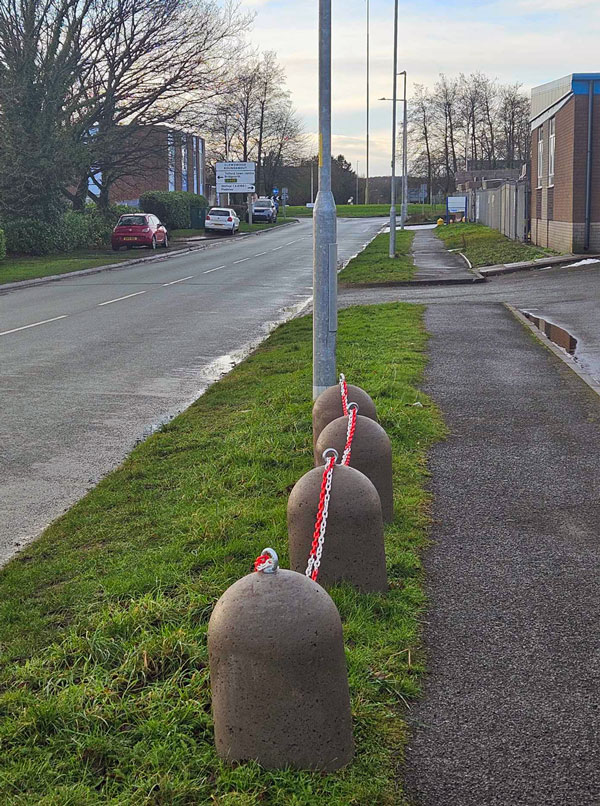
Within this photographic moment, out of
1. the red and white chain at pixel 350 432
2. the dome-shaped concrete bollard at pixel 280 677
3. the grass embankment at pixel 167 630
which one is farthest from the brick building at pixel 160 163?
the dome-shaped concrete bollard at pixel 280 677

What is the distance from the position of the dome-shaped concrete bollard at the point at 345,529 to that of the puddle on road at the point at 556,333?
8.89 metres

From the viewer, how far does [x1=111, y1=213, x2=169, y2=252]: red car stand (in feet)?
140

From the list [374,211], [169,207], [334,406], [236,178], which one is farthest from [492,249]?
[374,211]

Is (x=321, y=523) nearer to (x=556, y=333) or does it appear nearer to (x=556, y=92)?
(x=556, y=333)

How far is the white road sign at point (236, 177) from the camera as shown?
7488 cm

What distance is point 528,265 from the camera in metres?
27.4

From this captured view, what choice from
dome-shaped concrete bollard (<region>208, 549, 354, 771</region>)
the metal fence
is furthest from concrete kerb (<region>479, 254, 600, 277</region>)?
dome-shaped concrete bollard (<region>208, 549, 354, 771</region>)

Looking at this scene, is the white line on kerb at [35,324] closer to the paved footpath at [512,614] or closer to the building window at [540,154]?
the paved footpath at [512,614]

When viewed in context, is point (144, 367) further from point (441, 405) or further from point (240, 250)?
point (240, 250)

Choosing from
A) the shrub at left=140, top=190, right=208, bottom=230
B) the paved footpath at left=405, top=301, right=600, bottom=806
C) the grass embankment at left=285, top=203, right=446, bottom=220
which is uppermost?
the grass embankment at left=285, top=203, right=446, bottom=220

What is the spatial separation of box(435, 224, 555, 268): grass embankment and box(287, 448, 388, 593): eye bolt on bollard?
83.6 ft

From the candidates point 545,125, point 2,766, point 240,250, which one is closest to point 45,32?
point 240,250

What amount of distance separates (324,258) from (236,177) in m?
68.7

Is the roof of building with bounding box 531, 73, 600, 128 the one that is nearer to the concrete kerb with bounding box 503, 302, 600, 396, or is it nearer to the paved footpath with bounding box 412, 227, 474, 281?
the paved footpath with bounding box 412, 227, 474, 281
